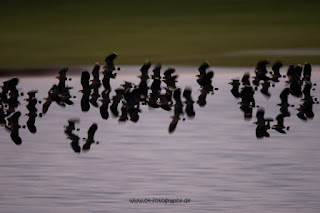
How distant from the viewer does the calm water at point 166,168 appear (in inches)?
869

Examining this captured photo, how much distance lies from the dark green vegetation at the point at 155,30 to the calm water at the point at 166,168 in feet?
70.3

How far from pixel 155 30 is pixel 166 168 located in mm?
40299

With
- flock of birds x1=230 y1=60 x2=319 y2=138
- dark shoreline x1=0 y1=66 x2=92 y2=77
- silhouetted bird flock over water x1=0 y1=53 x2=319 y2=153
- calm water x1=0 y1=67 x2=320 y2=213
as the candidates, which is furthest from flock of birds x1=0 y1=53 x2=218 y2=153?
dark shoreline x1=0 y1=66 x2=92 y2=77

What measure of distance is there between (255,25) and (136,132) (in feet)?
121

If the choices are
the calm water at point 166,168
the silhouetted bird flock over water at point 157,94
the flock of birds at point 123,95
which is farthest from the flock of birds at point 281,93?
the calm water at point 166,168

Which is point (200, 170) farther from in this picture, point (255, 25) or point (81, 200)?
point (255, 25)

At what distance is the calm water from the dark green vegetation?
2142 centimetres

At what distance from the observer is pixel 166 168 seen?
83.4 ft

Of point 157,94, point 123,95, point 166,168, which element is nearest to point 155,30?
point 123,95

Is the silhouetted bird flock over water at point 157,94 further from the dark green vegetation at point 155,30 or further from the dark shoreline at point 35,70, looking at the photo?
the dark green vegetation at point 155,30

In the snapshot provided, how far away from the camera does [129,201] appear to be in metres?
22.1

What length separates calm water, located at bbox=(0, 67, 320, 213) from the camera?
869 inches

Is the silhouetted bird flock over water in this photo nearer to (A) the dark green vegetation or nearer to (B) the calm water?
(B) the calm water

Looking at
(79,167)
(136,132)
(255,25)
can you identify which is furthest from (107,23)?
(79,167)
